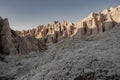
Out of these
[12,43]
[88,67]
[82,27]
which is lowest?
[12,43]

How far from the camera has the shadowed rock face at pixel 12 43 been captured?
48.3 metres

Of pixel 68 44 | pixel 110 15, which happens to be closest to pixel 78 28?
pixel 110 15

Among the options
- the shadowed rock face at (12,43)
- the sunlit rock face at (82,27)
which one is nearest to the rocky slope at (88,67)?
the shadowed rock face at (12,43)

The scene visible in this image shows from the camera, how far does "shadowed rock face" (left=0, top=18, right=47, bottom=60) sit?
48281mm

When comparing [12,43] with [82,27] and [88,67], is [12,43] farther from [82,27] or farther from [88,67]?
[88,67]

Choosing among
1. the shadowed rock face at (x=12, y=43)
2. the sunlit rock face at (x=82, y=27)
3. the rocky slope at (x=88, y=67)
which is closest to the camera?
the rocky slope at (x=88, y=67)

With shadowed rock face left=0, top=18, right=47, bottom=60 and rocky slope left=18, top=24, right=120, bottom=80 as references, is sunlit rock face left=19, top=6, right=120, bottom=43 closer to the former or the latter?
shadowed rock face left=0, top=18, right=47, bottom=60

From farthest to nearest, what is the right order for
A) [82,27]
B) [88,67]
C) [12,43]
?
[82,27], [12,43], [88,67]

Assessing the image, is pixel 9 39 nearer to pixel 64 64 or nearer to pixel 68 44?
pixel 68 44

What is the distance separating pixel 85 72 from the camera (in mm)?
9570

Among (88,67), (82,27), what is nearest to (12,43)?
(82,27)

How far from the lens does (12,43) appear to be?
2008 inches

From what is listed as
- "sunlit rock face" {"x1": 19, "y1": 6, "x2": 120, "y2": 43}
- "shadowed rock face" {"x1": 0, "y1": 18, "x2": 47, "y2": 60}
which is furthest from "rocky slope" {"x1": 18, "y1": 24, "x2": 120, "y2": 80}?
"sunlit rock face" {"x1": 19, "y1": 6, "x2": 120, "y2": 43}

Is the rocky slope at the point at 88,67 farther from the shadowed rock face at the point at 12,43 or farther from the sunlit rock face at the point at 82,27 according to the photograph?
the sunlit rock face at the point at 82,27
